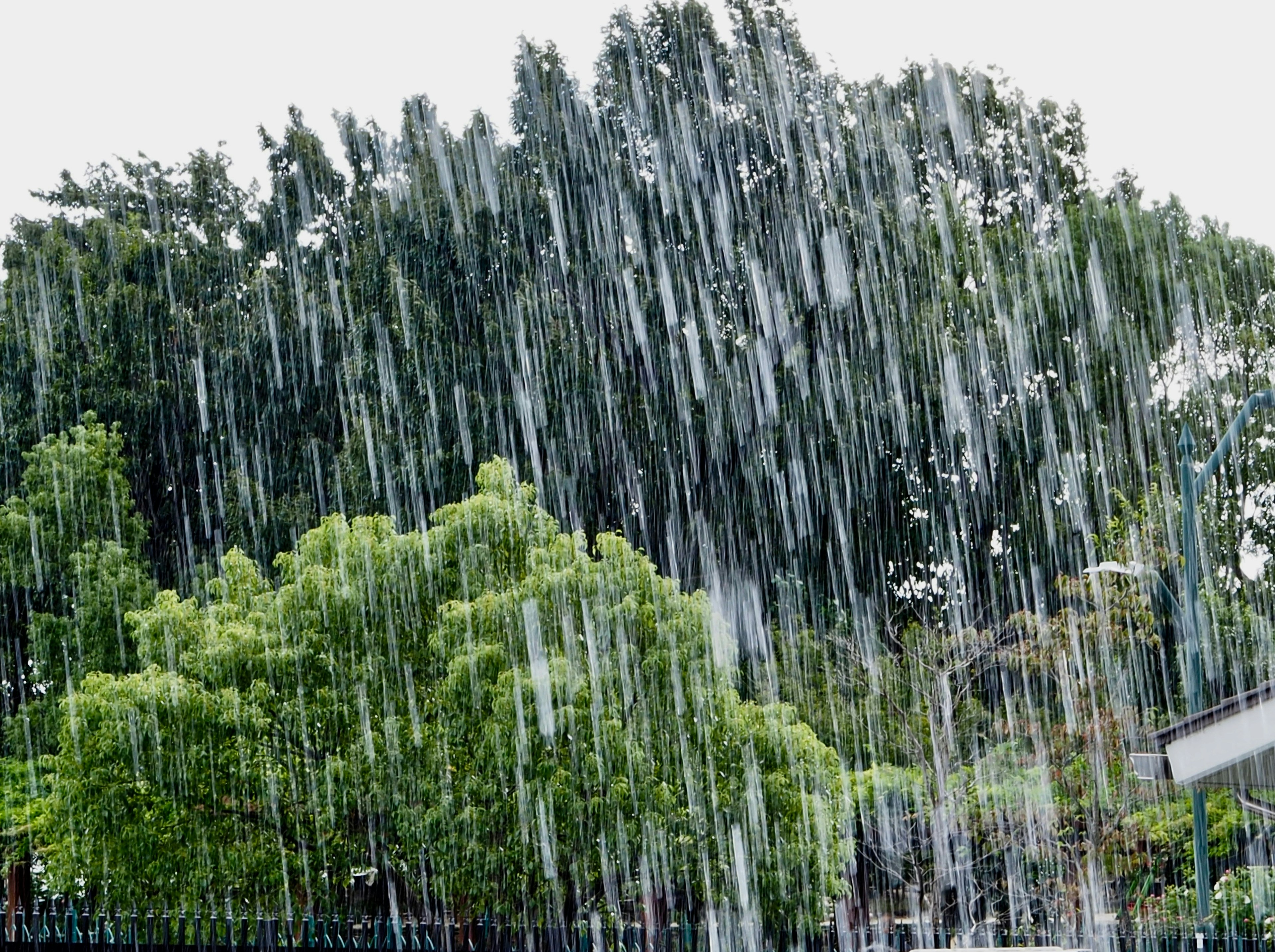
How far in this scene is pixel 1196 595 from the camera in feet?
37.0

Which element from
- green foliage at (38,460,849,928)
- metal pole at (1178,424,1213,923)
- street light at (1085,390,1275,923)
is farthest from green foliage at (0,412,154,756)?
metal pole at (1178,424,1213,923)

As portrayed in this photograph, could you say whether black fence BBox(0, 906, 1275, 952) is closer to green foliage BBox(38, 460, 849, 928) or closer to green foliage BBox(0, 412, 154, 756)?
green foliage BBox(38, 460, 849, 928)

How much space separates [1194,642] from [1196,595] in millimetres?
409

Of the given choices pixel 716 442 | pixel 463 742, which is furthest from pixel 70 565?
pixel 463 742

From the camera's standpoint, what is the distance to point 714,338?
2227 centimetres

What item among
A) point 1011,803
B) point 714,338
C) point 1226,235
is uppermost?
point 1226,235

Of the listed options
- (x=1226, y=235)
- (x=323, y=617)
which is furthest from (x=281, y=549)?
(x=1226, y=235)

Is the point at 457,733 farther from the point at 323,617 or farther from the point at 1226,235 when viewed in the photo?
the point at 1226,235

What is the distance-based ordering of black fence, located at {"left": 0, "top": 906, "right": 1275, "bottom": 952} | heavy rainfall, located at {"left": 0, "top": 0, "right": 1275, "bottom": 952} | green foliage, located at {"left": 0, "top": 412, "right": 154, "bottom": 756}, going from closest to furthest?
black fence, located at {"left": 0, "top": 906, "right": 1275, "bottom": 952} < heavy rainfall, located at {"left": 0, "top": 0, "right": 1275, "bottom": 952} < green foliage, located at {"left": 0, "top": 412, "right": 154, "bottom": 756}

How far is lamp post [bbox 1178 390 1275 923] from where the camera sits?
1027cm

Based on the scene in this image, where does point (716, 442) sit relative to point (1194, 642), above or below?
above

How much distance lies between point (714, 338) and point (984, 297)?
4.70 metres

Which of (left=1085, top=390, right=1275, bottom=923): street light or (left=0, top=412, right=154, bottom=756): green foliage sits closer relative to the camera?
(left=1085, top=390, right=1275, bottom=923): street light

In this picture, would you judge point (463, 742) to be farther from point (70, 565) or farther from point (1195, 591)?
point (70, 565)
